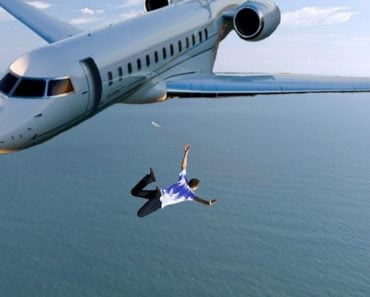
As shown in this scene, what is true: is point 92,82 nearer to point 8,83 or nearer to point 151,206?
point 8,83

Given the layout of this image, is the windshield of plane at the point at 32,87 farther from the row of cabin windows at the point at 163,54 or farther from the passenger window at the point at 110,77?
the row of cabin windows at the point at 163,54

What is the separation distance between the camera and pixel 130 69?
84.7 ft

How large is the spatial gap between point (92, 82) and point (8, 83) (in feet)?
13.1

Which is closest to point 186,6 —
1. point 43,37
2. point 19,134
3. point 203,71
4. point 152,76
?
point 203,71

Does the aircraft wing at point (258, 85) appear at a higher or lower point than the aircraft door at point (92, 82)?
lower

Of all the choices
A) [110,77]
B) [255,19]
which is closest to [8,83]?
[110,77]

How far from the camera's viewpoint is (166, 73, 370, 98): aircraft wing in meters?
29.0

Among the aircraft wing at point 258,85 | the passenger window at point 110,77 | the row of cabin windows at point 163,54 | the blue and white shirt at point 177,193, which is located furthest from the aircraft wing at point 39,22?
the blue and white shirt at point 177,193

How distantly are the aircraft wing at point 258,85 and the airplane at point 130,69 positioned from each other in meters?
0.07

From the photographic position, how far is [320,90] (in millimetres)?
29734

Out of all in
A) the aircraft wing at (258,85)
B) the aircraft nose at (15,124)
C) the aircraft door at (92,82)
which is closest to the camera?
the aircraft nose at (15,124)

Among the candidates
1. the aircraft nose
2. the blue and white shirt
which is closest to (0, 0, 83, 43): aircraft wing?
the aircraft nose

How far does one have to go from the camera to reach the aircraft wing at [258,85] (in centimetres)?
2897

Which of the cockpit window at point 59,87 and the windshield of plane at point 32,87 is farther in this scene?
the cockpit window at point 59,87
